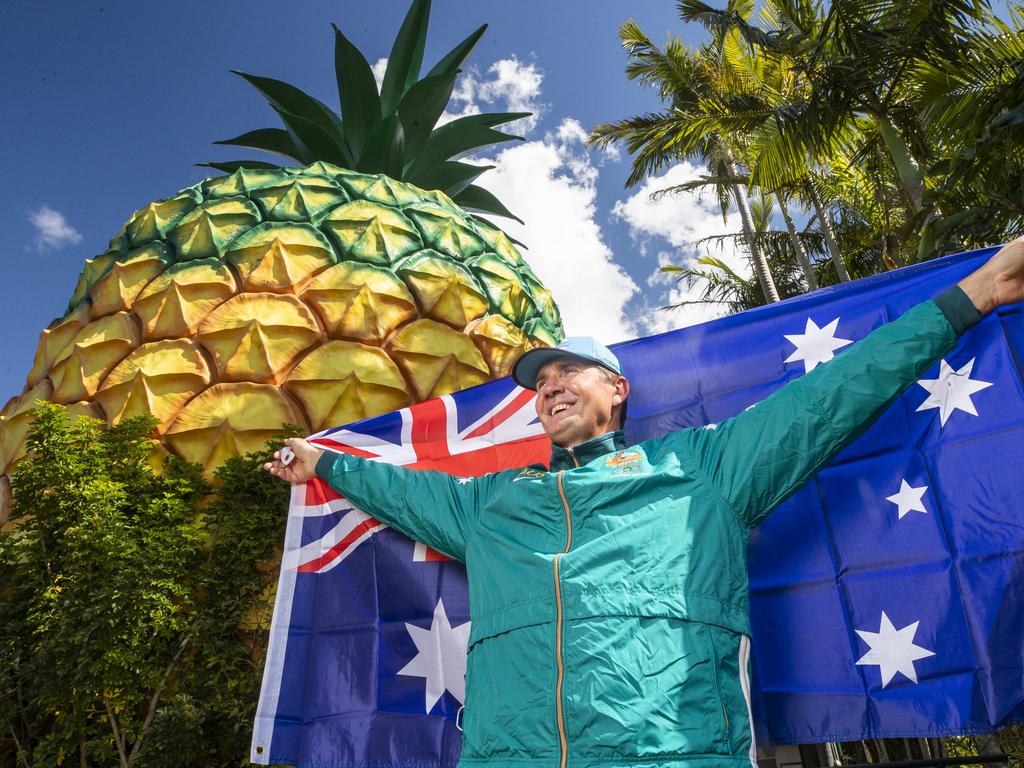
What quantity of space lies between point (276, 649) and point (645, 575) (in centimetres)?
213

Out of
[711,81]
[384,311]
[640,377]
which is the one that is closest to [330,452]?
[640,377]

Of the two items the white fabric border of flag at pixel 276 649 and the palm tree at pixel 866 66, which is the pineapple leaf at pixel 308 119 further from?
the palm tree at pixel 866 66

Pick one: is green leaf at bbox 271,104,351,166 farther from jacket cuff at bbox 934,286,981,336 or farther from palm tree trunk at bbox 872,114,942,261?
palm tree trunk at bbox 872,114,942,261

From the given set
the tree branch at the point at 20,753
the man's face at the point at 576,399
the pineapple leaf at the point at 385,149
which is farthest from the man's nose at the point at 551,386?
the pineapple leaf at the point at 385,149

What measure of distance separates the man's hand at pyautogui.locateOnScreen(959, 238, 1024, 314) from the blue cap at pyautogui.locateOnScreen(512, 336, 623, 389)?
1.45 meters

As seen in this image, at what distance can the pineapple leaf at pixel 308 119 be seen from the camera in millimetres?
7441

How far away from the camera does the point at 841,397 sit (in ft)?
8.57

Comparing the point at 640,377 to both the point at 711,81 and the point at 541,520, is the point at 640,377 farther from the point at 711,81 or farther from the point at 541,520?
the point at 711,81

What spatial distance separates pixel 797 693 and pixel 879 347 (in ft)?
4.51

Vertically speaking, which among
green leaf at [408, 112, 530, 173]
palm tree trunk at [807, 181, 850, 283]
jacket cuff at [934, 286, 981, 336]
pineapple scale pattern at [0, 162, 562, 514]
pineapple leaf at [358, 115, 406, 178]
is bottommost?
jacket cuff at [934, 286, 981, 336]

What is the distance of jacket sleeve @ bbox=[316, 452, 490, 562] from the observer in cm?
320

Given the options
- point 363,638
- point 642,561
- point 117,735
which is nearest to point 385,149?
point 363,638

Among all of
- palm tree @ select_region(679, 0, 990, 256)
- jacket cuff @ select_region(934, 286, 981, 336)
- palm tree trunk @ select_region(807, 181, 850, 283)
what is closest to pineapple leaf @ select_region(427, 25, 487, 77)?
palm tree @ select_region(679, 0, 990, 256)

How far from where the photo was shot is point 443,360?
5680 millimetres
